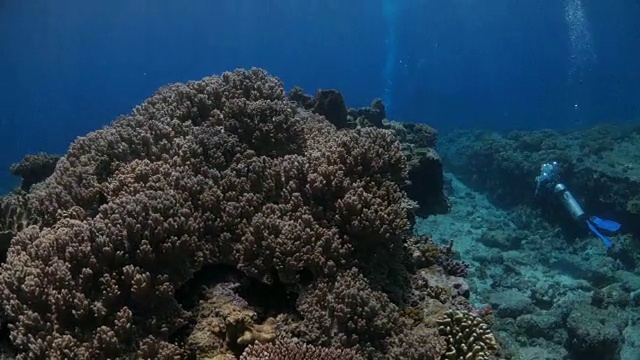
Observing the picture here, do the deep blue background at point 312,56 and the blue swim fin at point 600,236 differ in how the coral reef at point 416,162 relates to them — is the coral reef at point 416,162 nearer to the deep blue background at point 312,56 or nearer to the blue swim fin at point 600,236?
the blue swim fin at point 600,236

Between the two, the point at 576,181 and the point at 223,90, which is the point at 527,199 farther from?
the point at 223,90

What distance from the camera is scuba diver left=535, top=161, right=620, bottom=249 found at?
15320mm

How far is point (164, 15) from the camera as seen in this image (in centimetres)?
12544

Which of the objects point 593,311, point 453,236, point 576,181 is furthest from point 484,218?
point 593,311

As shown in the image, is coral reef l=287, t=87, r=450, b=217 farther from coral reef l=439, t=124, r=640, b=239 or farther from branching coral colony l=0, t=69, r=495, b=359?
coral reef l=439, t=124, r=640, b=239

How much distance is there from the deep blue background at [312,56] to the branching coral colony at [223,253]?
82.2 meters

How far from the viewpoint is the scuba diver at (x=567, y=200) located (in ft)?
50.3

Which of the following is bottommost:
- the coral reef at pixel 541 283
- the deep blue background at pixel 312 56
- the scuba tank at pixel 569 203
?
the coral reef at pixel 541 283

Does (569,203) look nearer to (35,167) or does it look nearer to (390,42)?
(35,167)

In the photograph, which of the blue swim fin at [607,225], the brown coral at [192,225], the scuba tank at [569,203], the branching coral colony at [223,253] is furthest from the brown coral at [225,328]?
the scuba tank at [569,203]

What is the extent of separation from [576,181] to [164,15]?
126686 mm

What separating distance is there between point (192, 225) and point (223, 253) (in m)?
0.46

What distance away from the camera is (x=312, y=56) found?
552 feet

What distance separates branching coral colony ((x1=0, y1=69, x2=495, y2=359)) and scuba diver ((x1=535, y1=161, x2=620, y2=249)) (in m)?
11.8
